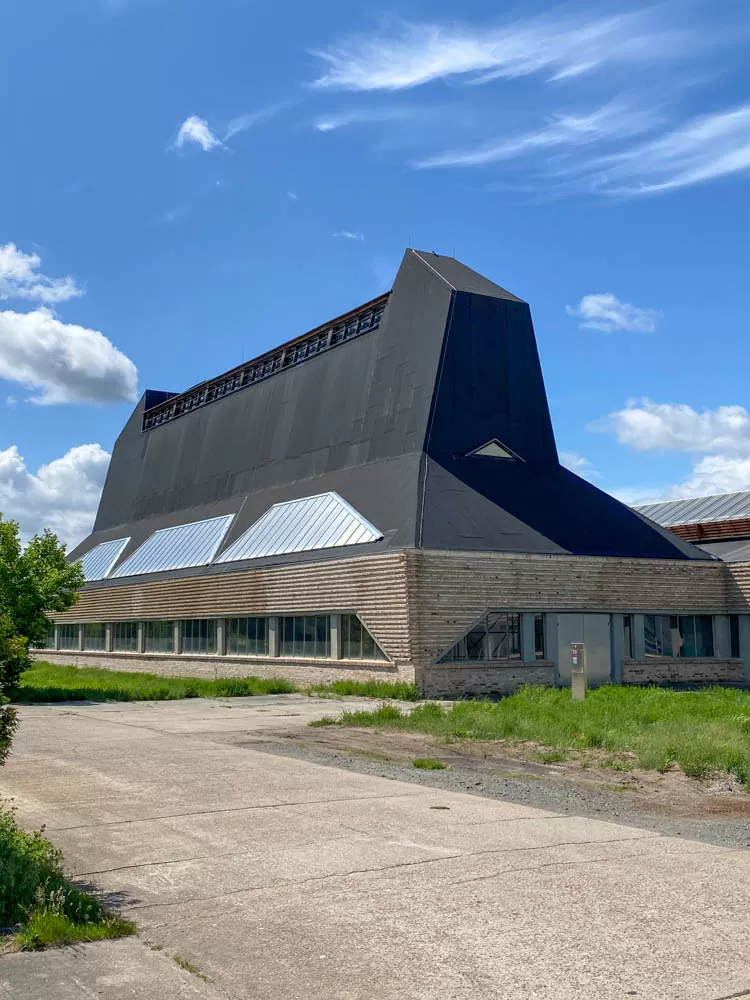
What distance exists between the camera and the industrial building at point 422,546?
3072 centimetres

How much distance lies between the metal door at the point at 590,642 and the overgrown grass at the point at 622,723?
7.36 metres

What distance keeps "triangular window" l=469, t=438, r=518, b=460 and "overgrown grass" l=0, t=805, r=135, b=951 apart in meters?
30.1

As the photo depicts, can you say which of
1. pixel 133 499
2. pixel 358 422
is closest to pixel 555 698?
pixel 358 422

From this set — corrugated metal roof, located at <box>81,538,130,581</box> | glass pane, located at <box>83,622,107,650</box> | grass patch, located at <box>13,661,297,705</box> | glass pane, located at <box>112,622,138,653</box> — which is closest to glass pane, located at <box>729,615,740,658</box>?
grass patch, located at <box>13,661,297,705</box>

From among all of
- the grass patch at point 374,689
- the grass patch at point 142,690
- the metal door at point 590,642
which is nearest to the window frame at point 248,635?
the grass patch at point 142,690

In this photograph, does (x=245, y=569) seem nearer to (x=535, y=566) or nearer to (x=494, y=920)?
(x=535, y=566)

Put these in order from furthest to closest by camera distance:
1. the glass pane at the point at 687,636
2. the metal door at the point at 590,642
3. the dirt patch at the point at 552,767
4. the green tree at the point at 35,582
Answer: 1. the glass pane at the point at 687,636
2. the metal door at the point at 590,642
3. the green tree at the point at 35,582
4. the dirt patch at the point at 552,767

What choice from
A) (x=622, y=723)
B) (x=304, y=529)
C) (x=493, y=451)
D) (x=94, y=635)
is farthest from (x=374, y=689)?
(x=94, y=635)

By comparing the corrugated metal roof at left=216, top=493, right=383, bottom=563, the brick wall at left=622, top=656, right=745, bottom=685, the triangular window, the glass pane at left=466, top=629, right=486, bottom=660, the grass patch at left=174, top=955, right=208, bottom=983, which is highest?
the triangular window

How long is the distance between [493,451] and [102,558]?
30.7m

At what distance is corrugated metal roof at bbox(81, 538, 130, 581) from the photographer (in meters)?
55.2

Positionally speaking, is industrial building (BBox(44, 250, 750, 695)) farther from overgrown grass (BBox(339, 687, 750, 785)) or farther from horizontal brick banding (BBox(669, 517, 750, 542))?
overgrown grass (BBox(339, 687, 750, 785))

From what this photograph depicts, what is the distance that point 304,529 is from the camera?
124 ft

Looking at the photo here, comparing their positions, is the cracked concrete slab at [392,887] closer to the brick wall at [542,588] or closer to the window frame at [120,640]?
the brick wall at [542,588]
